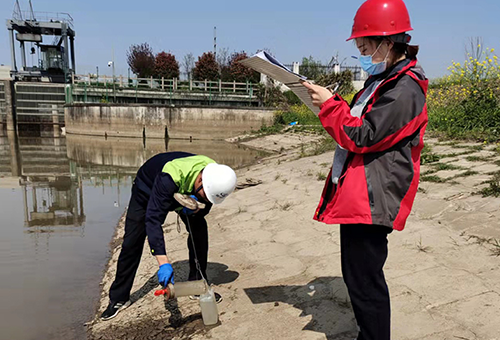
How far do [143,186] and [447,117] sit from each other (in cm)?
780

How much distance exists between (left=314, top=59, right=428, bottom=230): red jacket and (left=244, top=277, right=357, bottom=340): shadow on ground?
1062mm

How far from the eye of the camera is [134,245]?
3.04 metres

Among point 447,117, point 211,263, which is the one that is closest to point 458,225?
point 211,263

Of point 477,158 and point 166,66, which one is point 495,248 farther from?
point 166,66

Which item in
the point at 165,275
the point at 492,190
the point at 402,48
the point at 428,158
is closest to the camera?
the point at 402,48

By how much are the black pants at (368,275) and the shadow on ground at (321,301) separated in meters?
0.60

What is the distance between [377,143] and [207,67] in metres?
29.7

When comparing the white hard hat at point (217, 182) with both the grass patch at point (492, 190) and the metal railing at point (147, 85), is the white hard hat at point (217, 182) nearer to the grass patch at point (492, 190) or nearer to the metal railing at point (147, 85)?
the grass patch at point (492, 190)

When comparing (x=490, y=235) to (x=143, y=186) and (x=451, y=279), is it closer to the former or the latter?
(x=451, y=279)

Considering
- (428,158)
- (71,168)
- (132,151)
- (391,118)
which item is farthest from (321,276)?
(132,151)

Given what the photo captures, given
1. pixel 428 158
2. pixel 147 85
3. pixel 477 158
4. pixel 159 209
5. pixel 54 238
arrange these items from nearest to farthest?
pixel 159 209 → pixel 54 238 → pixel 477 158 → pixel 428 158 → pixel 147 85

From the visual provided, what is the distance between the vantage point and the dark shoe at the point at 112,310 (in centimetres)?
310

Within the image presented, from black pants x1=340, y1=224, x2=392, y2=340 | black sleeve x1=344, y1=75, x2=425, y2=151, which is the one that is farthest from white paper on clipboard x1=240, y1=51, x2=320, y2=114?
black pants x1=340, y1=224, x2=392, y2=340

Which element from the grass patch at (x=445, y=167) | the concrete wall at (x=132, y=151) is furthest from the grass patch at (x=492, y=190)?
the concrete wall at (x=132, y=151)
